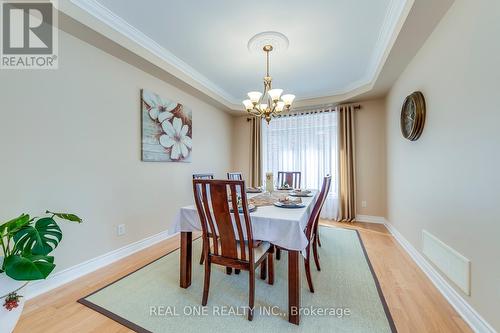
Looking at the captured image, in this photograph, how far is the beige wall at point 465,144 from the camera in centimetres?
128

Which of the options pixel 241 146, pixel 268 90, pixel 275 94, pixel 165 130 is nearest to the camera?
pixel 275 94

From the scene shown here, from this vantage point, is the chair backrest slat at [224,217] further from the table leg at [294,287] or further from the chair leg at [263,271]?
the chair leg at [263,271]

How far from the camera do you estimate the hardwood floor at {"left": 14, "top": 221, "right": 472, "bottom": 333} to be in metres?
1.42

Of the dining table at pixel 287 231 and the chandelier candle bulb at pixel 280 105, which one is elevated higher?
the chandelier candle bulb at pixel 280 105

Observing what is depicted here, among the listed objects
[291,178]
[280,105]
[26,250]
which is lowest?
[26,250]

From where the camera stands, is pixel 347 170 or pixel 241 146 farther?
pixel 241 146

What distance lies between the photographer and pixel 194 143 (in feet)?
12.4

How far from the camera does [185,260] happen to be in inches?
73.8

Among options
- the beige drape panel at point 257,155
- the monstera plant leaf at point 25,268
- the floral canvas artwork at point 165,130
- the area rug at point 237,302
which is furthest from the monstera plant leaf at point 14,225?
the beige drape panel at point 257,155

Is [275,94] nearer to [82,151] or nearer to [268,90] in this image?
[268,90]

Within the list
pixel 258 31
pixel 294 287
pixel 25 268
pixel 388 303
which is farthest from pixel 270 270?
pixel 258 31

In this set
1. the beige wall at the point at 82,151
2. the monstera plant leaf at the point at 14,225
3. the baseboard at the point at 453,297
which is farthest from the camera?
the beige wall at the point at 82,151

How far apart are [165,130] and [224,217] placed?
6.87ft

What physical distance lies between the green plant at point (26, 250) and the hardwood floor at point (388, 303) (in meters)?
0.55
